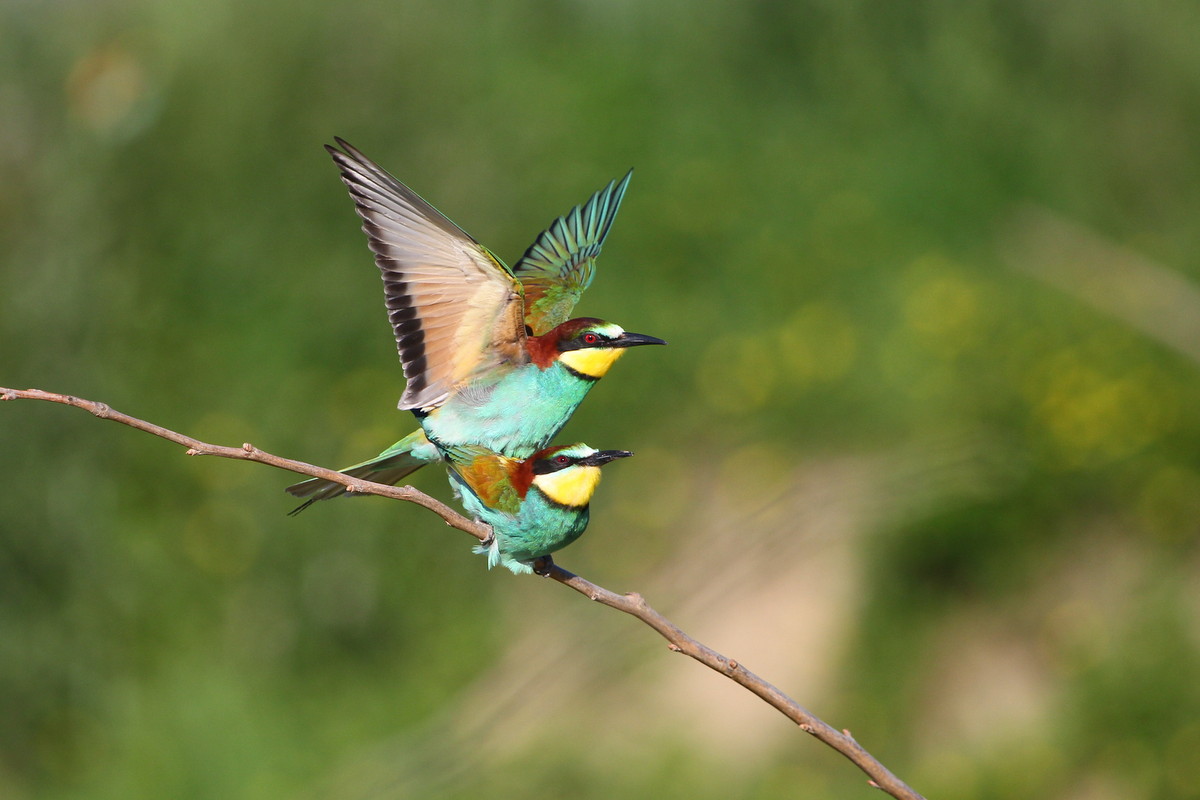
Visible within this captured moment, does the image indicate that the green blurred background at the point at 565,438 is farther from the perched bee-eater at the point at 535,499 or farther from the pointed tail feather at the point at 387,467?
the perched bee-eater at the point at 535,499

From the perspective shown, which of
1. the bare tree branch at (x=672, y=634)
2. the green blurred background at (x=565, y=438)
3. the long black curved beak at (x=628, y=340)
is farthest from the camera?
the green blurred background at (x=565, y=438)

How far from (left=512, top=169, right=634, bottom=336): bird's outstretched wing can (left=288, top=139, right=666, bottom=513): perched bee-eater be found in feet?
0.62

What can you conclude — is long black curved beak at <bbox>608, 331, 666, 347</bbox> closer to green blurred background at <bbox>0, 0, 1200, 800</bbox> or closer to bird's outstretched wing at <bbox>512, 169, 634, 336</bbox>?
bird's outstretched wing at <bbox>512, 169, 634, 336</bbox>

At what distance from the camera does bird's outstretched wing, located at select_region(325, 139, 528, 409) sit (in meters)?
1.77

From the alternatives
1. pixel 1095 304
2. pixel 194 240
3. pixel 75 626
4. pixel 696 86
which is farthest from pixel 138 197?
pixel 1095 304

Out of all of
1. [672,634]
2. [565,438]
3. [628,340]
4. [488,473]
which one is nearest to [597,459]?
[488,473]

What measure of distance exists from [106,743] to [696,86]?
324 cm

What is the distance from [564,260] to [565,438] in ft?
5.71

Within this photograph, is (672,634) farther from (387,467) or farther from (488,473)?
(387,467)

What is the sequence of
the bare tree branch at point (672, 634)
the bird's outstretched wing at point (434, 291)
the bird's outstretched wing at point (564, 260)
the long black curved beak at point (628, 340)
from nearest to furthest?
the bare tree branch at point (672, 634)
the bird's outstretched wing at point (434, 291)
the long black curved beak at point (628, 340)
the bird's outstretched wing at point (564, 260)

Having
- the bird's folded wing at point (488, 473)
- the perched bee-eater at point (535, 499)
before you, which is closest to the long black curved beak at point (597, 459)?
the perched bee-eater at point (535, 499)

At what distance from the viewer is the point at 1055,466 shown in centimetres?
382

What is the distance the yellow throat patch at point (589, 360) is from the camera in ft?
6.61

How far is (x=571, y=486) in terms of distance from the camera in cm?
180
